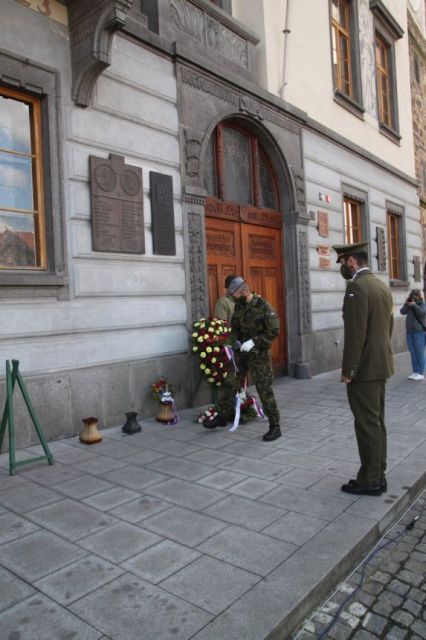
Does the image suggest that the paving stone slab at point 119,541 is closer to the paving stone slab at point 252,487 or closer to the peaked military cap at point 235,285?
the paving stone slab at point 252,487

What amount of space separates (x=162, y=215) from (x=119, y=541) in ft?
15.8

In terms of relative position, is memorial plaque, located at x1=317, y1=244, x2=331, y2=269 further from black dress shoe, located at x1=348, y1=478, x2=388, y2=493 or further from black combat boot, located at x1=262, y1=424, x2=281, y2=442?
black dress shoe, located at x1=348, y1=478, x2=388, y2=493

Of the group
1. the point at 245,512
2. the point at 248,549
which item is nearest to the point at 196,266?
the point at 245,512

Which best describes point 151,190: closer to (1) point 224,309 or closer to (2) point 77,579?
(1) point 224,309

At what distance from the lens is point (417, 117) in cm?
1805

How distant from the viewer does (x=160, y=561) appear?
3139 millimetres

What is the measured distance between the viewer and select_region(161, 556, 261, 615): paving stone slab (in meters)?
2.71

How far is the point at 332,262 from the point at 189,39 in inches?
217

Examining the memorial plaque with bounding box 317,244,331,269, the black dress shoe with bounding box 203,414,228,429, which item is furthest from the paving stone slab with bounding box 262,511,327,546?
the memorial plaque with bounding box 317,244,331,269

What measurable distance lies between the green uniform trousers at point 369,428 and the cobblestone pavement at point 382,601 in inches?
23.5

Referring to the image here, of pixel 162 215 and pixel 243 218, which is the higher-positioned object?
pixel 243 218

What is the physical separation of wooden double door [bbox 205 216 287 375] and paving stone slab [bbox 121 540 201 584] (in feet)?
17.3

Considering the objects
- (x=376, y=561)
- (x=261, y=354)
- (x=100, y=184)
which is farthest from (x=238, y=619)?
(x=100, y=184)

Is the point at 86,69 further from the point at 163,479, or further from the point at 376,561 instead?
the point at 376,561
